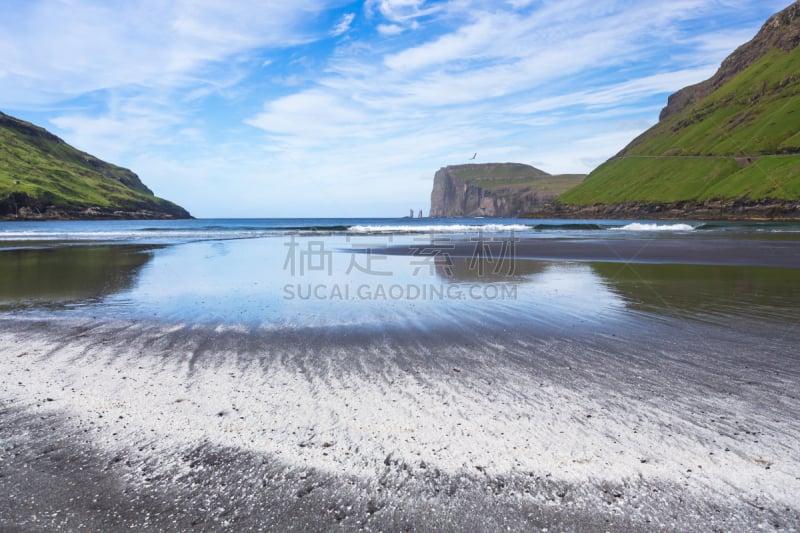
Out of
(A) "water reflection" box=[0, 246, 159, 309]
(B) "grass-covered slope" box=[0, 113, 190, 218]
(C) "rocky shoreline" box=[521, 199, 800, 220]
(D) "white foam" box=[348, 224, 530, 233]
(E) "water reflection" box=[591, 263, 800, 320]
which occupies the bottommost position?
(E) "water reflection" box=[591, 263, 800, 320]

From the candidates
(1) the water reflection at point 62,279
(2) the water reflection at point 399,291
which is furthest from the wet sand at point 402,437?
(1) the water reflection at point 62,279

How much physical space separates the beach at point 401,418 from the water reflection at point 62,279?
212 cm

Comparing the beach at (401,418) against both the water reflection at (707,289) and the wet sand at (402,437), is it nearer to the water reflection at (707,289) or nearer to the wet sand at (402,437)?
the wet sand at (402,437)

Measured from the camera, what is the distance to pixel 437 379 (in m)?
6.34

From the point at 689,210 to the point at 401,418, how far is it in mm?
148229

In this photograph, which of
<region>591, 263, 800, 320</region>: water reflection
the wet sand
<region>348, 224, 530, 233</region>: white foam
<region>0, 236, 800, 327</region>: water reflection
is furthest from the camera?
<region>348, 224, 530, 233</region>: white foam

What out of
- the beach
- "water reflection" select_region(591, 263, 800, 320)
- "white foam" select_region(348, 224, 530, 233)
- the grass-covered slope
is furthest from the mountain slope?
the grass-covered slope

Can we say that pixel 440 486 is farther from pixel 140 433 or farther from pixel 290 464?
pixel 140 433

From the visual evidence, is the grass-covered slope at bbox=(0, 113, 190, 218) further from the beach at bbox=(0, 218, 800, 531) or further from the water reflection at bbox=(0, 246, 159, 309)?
the beach at bbox=(0, 218, 800, 531)

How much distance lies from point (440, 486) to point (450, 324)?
6.21 metres

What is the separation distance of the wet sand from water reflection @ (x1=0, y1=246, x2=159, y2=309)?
6333 mm

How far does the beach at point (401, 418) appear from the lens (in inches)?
139

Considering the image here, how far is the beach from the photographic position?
353cm

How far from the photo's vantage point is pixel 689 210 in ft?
415
